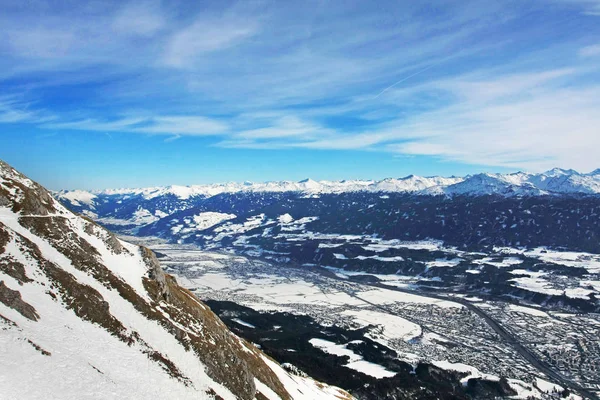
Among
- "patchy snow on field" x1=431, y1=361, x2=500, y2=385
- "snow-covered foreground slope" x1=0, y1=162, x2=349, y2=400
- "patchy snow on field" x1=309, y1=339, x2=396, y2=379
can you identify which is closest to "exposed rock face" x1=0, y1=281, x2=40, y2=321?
"snow-covered foreground slope" x1=0, y1=162, x2=349, y2=400

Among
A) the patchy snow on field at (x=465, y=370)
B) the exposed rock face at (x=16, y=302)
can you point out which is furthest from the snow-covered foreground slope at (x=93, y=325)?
the patchy snow on field at (x=465, y=370)

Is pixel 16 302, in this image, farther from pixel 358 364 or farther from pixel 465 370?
pixel 465 370

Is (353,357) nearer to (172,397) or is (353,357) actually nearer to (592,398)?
(592,398)

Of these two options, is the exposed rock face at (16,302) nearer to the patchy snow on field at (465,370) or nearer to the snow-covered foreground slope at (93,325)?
the snow-covered foreground slope at (93,325)

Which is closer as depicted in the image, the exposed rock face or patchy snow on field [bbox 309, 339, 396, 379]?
the exposed rock face

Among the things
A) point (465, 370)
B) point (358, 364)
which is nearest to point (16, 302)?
point (358, 364)

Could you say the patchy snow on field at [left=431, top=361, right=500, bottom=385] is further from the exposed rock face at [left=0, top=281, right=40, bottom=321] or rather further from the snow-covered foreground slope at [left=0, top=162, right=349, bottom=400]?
the exposed rock face at [left=0, top=281, right=40, bottom=321]

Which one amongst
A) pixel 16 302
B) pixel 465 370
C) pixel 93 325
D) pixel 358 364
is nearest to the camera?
pixel 16 302

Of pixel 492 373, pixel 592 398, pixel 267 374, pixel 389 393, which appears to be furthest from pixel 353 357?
pixel 267 374

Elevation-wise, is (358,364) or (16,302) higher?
(16,302)
